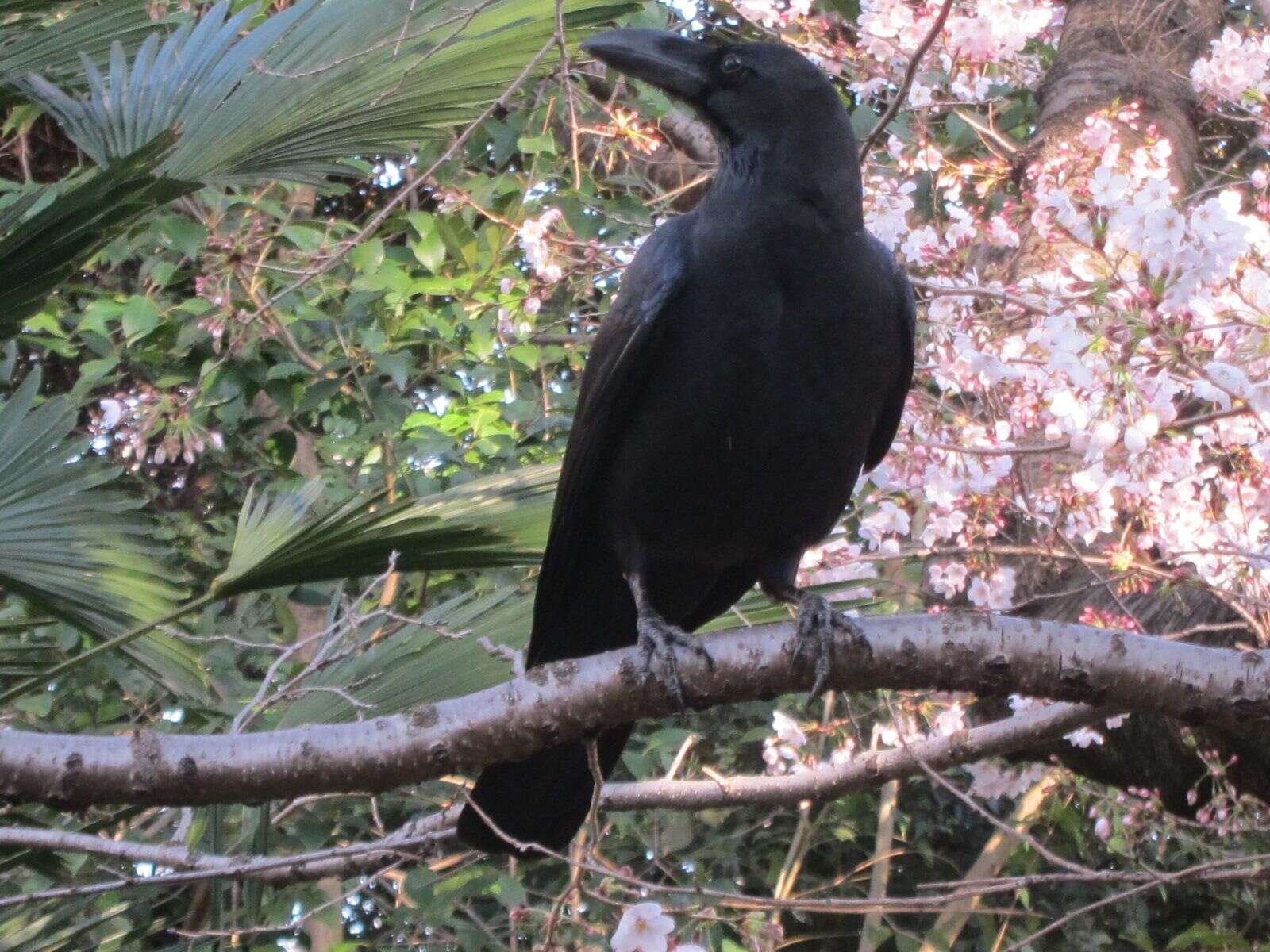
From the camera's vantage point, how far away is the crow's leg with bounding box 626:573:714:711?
1.93 m

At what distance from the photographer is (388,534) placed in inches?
86.4

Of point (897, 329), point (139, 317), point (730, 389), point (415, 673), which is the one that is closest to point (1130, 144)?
point (897, 329)

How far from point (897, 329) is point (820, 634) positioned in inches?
28.5

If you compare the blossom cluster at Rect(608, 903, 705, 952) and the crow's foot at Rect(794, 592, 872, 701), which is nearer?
the crow's foot at Rect(794, 592, 872, 701)

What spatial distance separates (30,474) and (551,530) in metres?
0.95

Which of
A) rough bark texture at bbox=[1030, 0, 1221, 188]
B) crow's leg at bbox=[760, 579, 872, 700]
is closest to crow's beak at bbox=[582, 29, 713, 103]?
crow's leg at bbox=[760, 579, 872, 700]

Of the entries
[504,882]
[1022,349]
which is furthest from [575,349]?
[504,882]

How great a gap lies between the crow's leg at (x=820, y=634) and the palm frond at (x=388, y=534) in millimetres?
534

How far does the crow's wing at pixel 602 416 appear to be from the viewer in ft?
7.82

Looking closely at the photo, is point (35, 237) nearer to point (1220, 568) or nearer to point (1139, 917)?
point (1220, 568)

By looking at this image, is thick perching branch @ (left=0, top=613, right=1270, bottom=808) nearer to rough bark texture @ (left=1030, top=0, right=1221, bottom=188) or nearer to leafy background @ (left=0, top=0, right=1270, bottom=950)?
leafy background @ (left=0, top=0, right=1270, bottom=950)

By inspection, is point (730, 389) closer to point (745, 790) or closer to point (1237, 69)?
point (745, 790)

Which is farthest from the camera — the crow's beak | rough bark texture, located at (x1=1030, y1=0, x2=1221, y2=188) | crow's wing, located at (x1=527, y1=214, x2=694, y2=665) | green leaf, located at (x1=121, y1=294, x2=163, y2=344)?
rough bark texture, located at (x1=1030, y1=0, x2=1221, y2=188)

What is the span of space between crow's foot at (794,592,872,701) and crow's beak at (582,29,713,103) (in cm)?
109
